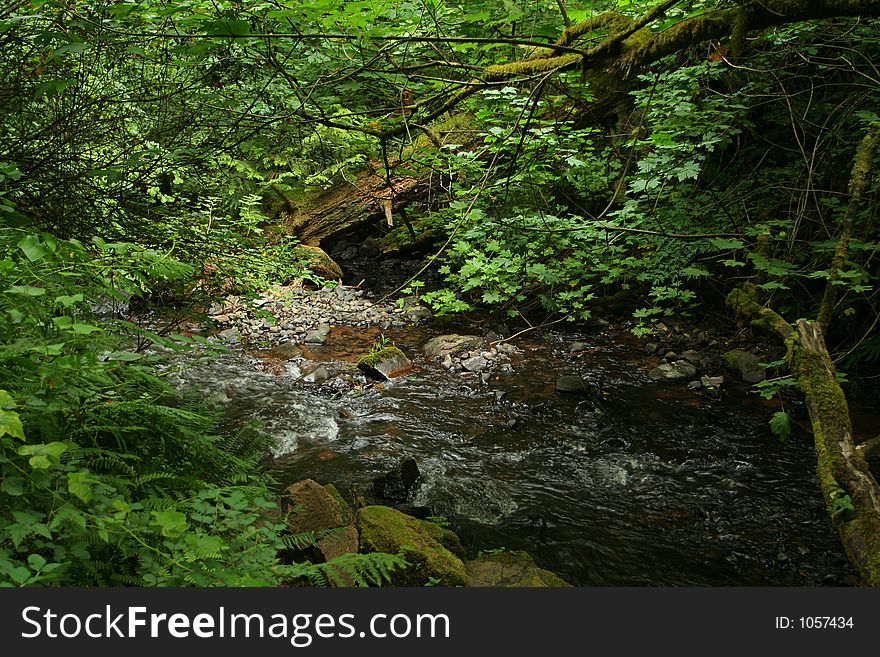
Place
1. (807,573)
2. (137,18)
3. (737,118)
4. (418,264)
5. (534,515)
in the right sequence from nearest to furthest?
(137,18), (807,573), (534,515), (737,118), (418,264)

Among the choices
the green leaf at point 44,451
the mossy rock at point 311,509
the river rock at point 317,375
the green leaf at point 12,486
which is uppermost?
the green leaf at point 44,451

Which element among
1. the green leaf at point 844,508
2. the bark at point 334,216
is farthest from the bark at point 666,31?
the bark at point 334,216

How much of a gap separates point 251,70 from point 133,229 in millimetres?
1498

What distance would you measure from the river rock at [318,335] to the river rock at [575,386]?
4.42 m

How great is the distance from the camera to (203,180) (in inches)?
221

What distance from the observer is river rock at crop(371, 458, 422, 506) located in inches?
208

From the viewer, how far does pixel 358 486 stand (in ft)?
18.1

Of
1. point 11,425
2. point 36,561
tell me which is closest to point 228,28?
point 11,425

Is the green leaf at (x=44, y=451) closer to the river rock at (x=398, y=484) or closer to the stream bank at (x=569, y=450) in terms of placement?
the stream bank at (x=569, y=450)

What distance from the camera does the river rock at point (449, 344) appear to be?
9.11 m

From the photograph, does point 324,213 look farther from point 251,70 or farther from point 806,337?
point 806,337

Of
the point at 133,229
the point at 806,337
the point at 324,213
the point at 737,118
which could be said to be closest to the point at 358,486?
the point at 133,229

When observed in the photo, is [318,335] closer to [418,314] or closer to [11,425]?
[418,314]

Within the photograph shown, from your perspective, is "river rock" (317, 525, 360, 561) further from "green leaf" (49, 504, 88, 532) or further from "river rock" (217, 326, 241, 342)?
"river rock" (217, 326, 241, 342)
